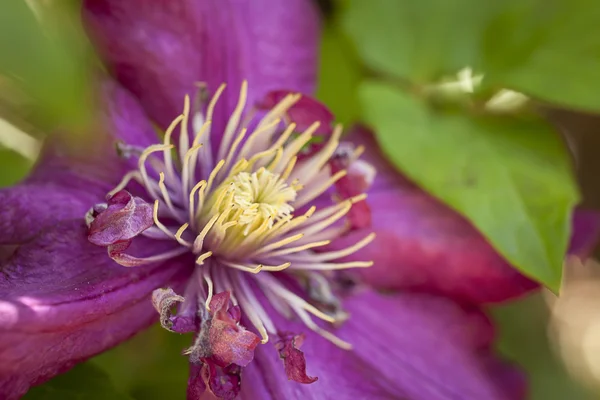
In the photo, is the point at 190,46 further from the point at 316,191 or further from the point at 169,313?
the point at 169,313

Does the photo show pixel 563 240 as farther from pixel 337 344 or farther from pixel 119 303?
pixel 119 303

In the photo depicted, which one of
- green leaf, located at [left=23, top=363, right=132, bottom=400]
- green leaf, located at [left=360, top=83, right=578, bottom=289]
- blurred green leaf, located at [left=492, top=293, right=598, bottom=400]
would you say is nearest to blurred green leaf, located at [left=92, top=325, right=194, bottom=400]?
green leaf, located at [left=23, top=363, right=132, bottom=400]

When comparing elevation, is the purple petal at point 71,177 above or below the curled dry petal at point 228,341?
above

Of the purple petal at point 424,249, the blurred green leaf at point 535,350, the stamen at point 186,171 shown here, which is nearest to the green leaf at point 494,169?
the purple petal at point 424,249

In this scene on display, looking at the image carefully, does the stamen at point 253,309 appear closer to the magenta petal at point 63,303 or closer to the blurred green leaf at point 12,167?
the magenta petal at point 63,303

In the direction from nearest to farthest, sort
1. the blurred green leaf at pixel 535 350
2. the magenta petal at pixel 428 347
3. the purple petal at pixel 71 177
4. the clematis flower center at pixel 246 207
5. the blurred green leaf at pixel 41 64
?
the blurred green leaf at pixel 41 64 < the purple petal at pixel 71 177 < the clematis flower center at pixel 246 207 < the magenta petal at pixel 428 347 < the blurred green leaf at pixel 535 350

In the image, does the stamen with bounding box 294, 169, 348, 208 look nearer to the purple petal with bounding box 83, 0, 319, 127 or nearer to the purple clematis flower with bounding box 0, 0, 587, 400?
the purple clematis flower with bounding box 0, 0, 587, 400

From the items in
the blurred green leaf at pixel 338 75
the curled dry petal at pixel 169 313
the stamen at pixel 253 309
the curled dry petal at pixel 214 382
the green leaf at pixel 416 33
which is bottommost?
the curled dry petal at pixel 214 382
